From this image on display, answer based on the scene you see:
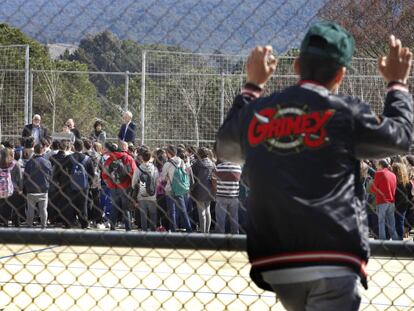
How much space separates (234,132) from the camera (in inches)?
136

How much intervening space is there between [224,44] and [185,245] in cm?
109

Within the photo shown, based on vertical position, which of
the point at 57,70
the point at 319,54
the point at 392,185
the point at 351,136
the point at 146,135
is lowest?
the point at 392,185

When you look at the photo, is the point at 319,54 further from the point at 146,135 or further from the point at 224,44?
the point at 146,135

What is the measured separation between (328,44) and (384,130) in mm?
394

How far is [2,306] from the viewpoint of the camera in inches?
324

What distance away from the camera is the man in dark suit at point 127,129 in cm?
710

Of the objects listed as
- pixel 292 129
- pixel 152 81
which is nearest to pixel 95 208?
pixel 152 81

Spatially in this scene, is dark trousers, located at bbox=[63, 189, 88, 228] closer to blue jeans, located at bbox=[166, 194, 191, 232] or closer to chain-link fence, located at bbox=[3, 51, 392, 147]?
blue jeans, located at bbox=[166, 194, 191, 232]

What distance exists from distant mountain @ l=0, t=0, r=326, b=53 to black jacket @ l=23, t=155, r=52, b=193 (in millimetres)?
5653

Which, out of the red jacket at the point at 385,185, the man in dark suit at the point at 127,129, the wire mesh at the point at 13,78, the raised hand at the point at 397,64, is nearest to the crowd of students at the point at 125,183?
the man in dark suit at the point at 127,129

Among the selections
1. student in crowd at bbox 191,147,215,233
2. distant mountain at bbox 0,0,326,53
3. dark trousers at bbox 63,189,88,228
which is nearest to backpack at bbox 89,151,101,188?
dark trousers at bbox 63,189,88,228

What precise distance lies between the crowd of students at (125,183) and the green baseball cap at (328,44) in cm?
778

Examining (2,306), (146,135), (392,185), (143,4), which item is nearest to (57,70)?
(143,4)

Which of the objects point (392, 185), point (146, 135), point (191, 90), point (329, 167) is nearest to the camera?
point (329, 167)
